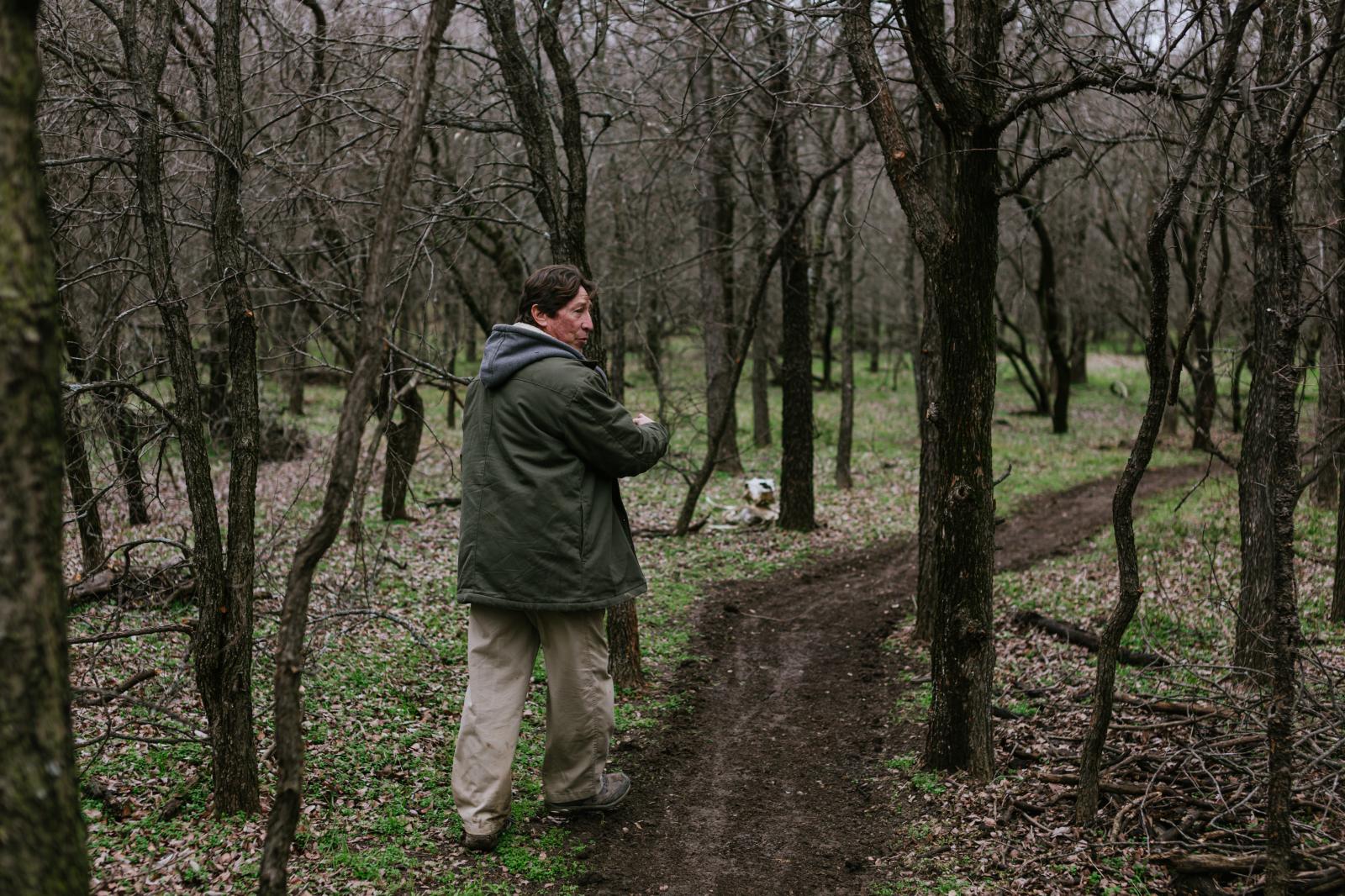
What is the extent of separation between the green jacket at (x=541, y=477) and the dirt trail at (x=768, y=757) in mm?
1232

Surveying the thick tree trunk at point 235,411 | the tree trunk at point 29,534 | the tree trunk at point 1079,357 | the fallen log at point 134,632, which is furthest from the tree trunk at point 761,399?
the tree trunk at point 29,534

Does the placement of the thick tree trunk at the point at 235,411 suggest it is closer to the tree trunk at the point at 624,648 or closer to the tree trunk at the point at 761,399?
the tree trunk at the point at 624,648

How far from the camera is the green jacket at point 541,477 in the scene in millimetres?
4488

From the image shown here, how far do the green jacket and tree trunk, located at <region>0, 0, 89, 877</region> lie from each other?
2.48 m

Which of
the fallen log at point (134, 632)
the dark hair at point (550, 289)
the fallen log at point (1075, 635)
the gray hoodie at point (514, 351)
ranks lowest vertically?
the fallen log at point (1075, 635)

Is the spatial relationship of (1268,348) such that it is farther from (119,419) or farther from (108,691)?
(119,419)

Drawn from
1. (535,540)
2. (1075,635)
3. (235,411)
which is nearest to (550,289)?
(535,540)

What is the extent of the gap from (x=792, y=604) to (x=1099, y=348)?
40.9 meters

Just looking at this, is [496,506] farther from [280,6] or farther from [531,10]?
[280,6]

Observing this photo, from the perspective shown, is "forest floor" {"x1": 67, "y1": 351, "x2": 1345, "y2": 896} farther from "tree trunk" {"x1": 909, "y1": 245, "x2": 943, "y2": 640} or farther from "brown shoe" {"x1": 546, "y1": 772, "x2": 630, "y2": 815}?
"tree trunk" {"x1": 909, "y1": 245, "x2": 943, "y2": 640}

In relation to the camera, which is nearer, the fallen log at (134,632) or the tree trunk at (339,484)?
the tree trunk at (339,484)

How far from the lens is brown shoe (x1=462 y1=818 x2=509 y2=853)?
4.48 metres

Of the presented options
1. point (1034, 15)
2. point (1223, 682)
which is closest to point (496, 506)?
point (1034, 15)

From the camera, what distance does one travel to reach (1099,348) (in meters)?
45.8
